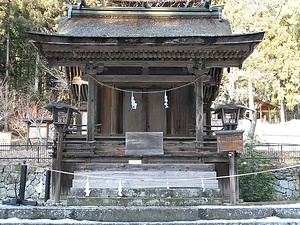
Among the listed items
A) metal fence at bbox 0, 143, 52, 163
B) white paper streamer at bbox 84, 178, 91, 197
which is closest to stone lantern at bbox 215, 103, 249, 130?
white paper streamer at bbox 84, 178, 91, 197

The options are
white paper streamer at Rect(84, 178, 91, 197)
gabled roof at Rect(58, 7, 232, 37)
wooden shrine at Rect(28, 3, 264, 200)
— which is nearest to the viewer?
white paper streamer at Rect(84, 178, 91, 197)

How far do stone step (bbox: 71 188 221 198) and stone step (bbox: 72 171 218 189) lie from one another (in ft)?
0.48

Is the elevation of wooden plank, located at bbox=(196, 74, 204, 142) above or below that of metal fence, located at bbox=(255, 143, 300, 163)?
above

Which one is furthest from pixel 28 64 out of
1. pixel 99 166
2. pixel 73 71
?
pixel 99 166

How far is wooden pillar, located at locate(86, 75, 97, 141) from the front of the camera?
9969 mm

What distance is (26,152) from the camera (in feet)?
66.3

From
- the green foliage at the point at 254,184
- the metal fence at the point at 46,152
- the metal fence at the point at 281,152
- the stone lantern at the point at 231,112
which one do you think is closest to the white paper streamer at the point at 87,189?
the stone lantern at the point at 231,112

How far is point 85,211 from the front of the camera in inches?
203

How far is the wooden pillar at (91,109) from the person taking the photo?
32.7ft

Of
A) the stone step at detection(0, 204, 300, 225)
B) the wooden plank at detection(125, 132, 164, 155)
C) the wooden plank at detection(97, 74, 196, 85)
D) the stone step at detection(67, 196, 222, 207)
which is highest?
the wooden plank at detection(97, 74, 196, 85)

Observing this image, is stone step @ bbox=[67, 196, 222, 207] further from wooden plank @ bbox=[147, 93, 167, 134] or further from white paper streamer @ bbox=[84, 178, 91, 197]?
wooden plank @ bbox=[147, 93, 167, 134]

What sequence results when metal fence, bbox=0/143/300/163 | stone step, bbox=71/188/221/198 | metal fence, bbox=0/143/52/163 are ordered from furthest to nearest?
metal fence, bbox=0/143/52/163 < metal fence, bbox=0/143/300/163 < stone step, bbox=71/188/221/198

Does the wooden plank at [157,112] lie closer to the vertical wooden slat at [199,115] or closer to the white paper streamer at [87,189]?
the vertical wooden slat at [199,115]

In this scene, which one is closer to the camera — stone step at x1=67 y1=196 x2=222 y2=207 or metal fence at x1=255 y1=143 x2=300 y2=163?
stone step at x1=67 y1=196 x2=222 y2=207
